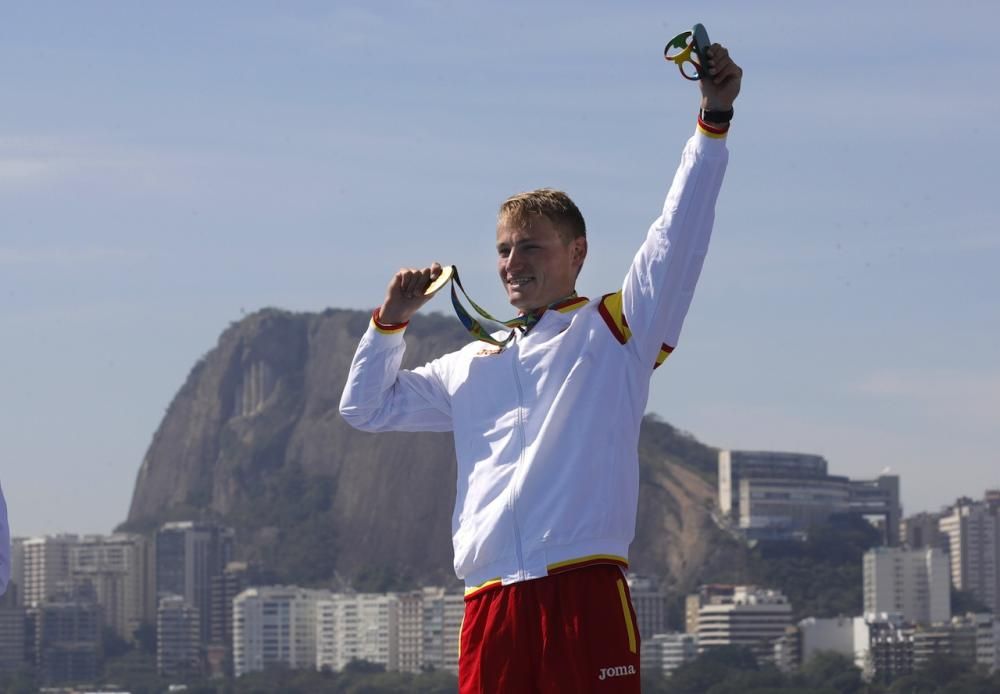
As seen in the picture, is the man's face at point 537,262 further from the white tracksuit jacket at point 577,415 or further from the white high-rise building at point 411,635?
the white high-rise building at point 411,635

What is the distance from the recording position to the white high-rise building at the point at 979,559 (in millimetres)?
192625

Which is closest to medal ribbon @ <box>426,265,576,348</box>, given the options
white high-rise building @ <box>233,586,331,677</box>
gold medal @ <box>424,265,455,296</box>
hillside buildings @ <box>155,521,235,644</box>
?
gold medal @ <box>424,265,455,296</box>

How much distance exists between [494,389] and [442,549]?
640 feet

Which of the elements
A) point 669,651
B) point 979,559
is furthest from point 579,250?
point 979,559

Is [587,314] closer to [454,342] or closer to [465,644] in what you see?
[465,644]

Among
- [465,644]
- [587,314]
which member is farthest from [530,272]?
[465,644]

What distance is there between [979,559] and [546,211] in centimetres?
19427

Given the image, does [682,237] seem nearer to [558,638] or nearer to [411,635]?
[558,638]

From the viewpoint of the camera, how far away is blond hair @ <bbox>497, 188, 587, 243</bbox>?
5141mm

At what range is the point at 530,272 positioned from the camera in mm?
5188

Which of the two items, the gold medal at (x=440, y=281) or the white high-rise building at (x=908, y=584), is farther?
the white high-rise building at (x=908, y=584)

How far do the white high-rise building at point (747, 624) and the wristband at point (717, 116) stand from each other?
148 meters

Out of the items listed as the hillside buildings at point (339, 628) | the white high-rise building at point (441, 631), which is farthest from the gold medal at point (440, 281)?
the hillside buildings at point (339, 628)

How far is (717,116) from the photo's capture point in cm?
495
